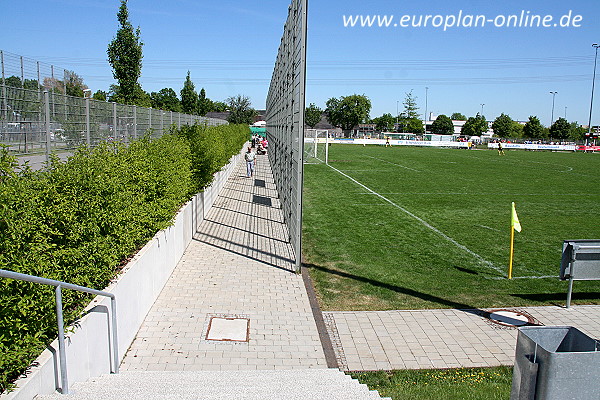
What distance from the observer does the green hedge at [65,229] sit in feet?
11.0

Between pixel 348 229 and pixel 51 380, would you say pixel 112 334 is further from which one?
pixel 348 229

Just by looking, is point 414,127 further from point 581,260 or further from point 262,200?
point 581,260

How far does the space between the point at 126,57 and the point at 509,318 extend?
69.5 ft

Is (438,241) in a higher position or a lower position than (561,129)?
lower

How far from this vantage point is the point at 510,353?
6305mm

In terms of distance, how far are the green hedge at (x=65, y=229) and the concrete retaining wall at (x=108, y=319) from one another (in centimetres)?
12

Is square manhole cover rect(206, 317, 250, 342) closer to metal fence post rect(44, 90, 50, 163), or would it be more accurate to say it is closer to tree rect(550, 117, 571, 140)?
metal fence post rect(44, 90, 50, 163)

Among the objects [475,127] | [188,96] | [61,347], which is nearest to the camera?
[61,347]

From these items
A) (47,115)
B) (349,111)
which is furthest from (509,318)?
(349,111)

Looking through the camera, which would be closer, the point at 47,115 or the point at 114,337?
the point at 114,337

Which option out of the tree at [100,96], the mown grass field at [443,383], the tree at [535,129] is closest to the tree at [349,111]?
the tree at [535,129]

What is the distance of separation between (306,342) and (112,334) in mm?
2474

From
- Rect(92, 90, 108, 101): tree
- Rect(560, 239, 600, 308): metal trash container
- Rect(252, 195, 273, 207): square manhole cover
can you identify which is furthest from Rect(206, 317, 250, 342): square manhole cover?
Rect(92, 90, 108, 101): tree

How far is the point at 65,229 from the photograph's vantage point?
4602mm
